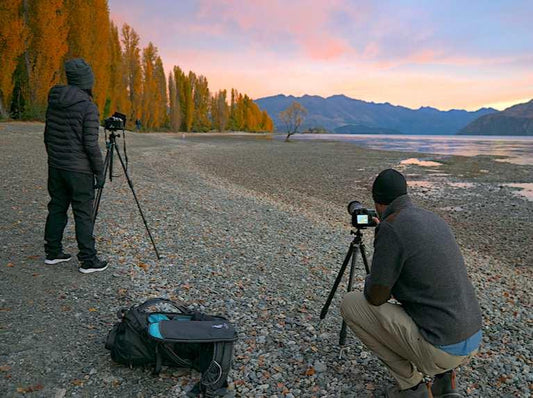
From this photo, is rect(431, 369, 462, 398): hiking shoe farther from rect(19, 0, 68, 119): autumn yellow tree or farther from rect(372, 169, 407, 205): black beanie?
rect(19, 0, 68, 119): autumn yellow tree

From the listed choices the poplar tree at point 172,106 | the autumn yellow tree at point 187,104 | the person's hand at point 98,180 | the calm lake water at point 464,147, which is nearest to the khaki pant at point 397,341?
the person's hand at point 98,180

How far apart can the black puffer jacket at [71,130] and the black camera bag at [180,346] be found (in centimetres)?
228

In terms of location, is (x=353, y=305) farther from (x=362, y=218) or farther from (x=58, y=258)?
(x=58, y=258)

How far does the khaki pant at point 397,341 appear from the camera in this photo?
8.57 ft

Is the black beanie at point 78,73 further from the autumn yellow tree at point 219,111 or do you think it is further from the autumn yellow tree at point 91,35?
the autumn yellow tree at point 219,111

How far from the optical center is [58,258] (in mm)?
5113

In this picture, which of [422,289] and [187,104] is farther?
[187,104]

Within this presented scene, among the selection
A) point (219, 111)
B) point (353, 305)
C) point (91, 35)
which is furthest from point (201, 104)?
point (353, 305)

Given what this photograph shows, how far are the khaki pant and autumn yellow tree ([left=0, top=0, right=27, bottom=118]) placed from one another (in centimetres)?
2948

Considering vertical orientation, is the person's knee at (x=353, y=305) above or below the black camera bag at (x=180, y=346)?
above

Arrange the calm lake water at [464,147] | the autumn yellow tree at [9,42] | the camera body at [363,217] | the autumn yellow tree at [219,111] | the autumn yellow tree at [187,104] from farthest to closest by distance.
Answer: the autumn yellow tree at [219,111], the autumn yellow tree at [187,104], the calm lake water at [464,147], the autumn yellow tree at [9,42], the camera body at [363,217]

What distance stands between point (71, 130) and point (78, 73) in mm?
700

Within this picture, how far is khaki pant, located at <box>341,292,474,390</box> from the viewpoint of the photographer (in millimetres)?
2613

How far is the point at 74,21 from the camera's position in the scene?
28781 millimetres
